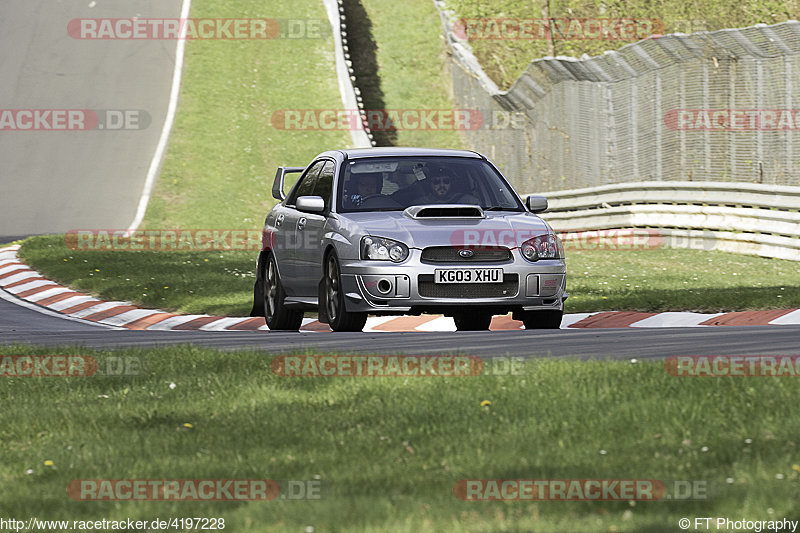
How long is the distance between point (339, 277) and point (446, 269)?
0.97m

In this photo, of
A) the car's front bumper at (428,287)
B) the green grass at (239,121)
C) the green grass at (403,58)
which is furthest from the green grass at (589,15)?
the car's front bumper at (428,287)

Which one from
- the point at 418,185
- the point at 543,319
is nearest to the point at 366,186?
the point at 418,185

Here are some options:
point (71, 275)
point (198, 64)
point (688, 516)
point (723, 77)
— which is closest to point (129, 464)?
point (688, 516)

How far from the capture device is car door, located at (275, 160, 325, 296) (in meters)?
12.8

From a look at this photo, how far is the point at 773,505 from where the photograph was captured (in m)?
4.73

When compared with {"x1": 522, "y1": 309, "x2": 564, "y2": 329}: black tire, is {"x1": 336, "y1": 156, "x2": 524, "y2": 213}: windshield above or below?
above

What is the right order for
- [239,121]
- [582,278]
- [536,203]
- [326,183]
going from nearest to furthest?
[536,203]
[326,183]
[582,278]
[239,121]

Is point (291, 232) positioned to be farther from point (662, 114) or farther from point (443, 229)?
point (662, 114)

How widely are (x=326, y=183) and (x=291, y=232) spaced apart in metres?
0.64

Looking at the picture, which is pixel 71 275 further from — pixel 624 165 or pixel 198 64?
pixel 198 64

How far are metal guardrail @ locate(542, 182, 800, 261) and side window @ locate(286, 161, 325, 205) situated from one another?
28.5 ft

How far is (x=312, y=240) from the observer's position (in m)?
12.3

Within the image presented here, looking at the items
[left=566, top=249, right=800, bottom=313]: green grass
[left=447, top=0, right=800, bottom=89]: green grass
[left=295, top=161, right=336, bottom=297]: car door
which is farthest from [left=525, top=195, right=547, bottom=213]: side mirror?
[left=447, top=0, right=800, bottom=89]: green grass

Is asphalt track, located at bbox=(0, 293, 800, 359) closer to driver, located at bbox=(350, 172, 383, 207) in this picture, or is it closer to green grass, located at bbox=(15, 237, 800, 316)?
driver, located at bbox=(350, 172, 383, 207)
